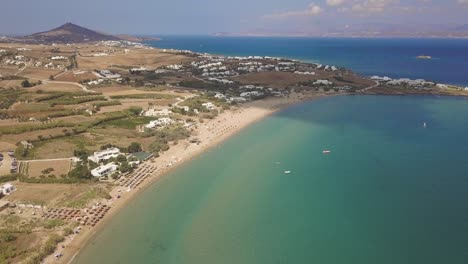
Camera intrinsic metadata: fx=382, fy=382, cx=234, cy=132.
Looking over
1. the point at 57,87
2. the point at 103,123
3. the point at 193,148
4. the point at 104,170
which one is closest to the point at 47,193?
the point at 104,170

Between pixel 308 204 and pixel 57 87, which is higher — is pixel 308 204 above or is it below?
below

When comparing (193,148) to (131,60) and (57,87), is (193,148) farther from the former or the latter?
(131,60)

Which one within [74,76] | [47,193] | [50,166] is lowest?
[47,193]

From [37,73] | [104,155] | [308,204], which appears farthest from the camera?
[37,73]

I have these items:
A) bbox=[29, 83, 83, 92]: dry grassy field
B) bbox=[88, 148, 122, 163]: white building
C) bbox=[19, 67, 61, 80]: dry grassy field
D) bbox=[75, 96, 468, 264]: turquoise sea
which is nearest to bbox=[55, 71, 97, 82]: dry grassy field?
bbox=[19, 67, 61, 80]: dry grassy field

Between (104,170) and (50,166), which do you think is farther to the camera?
(50,166)

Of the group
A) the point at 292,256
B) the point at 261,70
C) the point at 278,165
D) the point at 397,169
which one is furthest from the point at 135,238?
the point at 261,70
